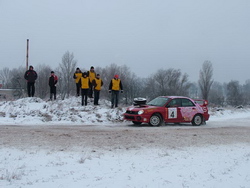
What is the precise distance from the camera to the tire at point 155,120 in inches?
532

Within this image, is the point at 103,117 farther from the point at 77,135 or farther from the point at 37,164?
the point at 37,164

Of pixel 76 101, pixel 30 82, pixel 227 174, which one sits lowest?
pixel 227 174

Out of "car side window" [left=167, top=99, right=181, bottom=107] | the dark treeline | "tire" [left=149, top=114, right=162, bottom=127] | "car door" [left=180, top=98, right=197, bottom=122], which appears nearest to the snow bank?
"tire" [left=149, top=114, right=162, bottom=127]

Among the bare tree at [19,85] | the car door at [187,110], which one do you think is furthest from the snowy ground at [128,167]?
the bare tree at [19,85]

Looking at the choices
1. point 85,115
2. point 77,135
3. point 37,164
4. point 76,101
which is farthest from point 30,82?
point 37,164

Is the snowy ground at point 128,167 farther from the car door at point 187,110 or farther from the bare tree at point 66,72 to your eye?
the bare tree at point 66,72

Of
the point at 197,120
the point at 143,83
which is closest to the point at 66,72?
the point at 143,83

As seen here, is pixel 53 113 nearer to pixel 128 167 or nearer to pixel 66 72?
pixel 128 167

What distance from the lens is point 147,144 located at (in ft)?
27.7

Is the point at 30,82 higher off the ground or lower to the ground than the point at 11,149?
higher

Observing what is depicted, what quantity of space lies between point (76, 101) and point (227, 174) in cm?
1370

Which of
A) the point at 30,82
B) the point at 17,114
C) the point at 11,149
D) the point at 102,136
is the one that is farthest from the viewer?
the point at 30,82

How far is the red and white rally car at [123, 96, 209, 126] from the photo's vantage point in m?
13.5

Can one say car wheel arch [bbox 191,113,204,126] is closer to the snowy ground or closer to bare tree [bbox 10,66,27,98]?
the snowy ground
